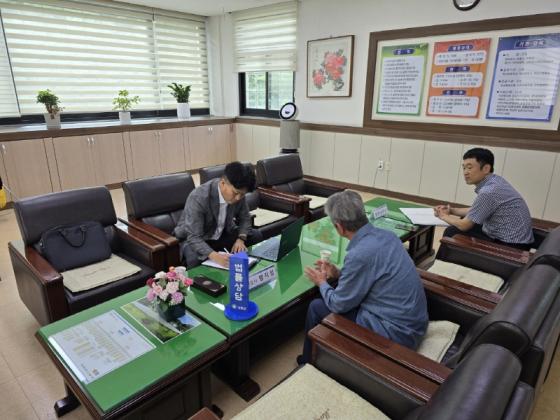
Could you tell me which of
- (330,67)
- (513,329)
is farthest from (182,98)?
(513,329)

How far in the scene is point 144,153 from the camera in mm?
5219

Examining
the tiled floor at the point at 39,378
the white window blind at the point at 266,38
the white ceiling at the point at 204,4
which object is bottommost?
the tiled floor at the point at 39,378

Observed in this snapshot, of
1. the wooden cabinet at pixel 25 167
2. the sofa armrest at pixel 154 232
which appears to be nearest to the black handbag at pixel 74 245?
the sofa armrest at pixel 154 232

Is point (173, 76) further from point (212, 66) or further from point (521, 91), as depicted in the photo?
point (521, 91)

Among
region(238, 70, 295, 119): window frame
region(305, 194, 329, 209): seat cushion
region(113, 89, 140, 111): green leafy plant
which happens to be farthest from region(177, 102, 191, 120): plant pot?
region(305, 194, 329, 209): seat cushion

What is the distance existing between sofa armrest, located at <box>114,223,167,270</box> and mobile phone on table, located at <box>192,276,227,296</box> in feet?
1.71

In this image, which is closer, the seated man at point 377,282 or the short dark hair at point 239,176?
the seated man at point 377,282

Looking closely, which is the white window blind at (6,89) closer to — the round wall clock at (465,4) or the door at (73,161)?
the door at (73,161)

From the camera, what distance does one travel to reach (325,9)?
4793 millimetres

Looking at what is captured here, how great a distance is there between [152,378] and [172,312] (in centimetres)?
30

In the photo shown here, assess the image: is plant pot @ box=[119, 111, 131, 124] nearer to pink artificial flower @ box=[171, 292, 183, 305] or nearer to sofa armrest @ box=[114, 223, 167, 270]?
sofa armrest @ box=[114, 223, 167, 270]

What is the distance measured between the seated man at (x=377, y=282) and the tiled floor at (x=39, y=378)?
65 centimetres

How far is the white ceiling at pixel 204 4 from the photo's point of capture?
16.5 ft

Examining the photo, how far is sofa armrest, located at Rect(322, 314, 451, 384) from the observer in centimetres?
114
